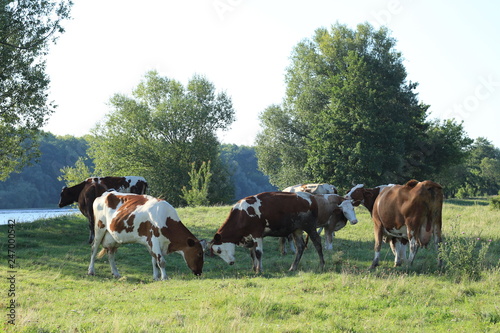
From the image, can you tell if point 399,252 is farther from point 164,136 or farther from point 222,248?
point 164,136

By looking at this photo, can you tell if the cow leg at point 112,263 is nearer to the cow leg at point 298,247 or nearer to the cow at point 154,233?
the cow at point 154,233

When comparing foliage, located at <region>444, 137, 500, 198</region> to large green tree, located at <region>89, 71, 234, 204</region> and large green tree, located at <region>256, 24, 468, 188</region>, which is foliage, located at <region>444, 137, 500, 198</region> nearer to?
large green tree, located at <region>256, 24, 468, 188</region>

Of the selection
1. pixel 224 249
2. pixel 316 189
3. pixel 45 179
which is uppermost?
pixel 45 179

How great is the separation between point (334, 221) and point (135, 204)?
23.3 ft

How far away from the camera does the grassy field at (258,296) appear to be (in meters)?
7.29

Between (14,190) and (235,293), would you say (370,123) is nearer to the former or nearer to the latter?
(235,293)

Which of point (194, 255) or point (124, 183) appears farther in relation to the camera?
point (124, 183)

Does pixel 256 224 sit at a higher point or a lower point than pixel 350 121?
lower

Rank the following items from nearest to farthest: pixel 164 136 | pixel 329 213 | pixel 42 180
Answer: pixel 329 213
pixel 164 136
pixel 42 180

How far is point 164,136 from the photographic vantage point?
59125 millimetres

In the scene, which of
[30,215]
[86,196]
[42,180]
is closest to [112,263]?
[86,196]

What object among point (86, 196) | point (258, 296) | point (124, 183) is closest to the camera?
point (258, 296)

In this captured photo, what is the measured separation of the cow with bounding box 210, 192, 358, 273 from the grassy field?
0.77 meters

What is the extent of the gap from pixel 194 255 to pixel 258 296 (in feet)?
14.4
